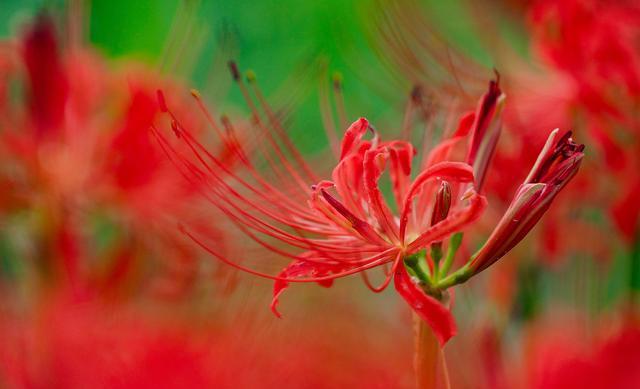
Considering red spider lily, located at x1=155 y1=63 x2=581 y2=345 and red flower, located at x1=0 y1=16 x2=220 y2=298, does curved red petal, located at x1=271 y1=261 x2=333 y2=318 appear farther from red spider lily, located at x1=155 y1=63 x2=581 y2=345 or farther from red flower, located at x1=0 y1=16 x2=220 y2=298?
red flower, located at x1=0 y1=16 x2=220 y2=298

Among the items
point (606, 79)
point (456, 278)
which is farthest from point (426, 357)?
point (606, 79)

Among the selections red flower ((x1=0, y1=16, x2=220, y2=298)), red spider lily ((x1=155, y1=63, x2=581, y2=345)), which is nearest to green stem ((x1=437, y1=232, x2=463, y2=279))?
red spider lily ((x1=155, y1=63, x2=581, y2=345))

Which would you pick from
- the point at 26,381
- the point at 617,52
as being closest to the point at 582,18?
the point at 617,52

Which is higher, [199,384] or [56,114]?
[56,114]

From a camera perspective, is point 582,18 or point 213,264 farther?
point 213,264

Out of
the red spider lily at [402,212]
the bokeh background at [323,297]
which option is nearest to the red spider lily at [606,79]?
the bokeh background at [323,297]

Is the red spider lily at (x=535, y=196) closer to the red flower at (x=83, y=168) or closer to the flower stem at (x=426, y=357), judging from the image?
the flower stem at (x=426, y=357)

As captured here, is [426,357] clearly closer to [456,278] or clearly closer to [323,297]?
[456,278]

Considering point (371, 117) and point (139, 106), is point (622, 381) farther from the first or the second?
point (139, 106)
